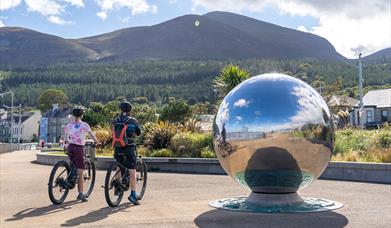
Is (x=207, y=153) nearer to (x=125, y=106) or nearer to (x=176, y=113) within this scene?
(x=125, y=106)

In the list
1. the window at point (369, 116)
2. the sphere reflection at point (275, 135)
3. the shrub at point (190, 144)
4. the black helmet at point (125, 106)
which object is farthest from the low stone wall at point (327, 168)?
the window at point (369, 116)

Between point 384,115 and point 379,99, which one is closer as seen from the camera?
point 384,115

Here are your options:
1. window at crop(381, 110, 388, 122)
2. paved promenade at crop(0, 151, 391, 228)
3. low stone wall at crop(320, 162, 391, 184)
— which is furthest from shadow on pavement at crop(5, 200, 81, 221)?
window at crop(381, 110, 388, 122)

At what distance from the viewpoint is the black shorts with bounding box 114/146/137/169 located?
9180 millimetres

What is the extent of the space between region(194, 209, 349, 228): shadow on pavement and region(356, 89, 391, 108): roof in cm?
6040

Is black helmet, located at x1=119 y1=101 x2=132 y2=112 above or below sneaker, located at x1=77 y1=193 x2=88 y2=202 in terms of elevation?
above

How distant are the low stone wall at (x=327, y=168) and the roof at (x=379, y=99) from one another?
52759 millimetres

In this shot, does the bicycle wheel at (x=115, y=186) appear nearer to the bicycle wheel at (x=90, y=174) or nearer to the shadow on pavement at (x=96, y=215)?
the shadow on pavement at (x=96, y=215)

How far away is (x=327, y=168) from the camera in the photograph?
45.3 ft

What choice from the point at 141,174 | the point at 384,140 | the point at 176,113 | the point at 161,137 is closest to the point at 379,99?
the point at 176,113

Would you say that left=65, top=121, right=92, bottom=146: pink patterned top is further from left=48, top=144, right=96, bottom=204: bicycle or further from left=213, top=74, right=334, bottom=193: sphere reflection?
left=213, top=74, right=334, bottom=193: sphere reflection

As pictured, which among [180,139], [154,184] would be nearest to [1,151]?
[180,139]

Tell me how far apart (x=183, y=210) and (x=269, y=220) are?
5.62 feet

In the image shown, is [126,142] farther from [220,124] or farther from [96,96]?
[96,96]
